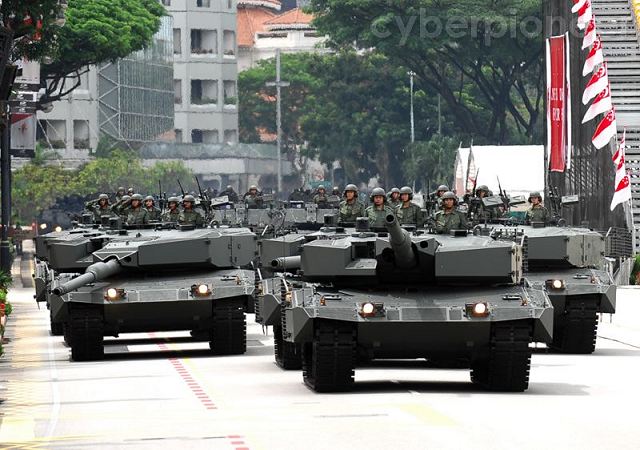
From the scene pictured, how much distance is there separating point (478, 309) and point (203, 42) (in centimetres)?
13529

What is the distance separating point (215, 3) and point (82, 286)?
129144 mm

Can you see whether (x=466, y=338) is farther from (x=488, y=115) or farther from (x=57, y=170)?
(x=488, y=115)

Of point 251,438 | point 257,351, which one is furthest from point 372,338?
point 257,351

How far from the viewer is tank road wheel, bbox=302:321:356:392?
21781mm

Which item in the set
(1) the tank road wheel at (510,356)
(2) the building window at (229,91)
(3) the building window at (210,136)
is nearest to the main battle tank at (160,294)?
(1) the tank road wheel at (510,356)

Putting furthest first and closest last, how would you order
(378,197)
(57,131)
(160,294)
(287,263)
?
1. (57,131)
2. (160,294)
3. (378,197)
4. (287,263)

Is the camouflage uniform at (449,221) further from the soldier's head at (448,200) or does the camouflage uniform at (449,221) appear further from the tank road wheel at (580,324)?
the tank road wheel at (580,324)

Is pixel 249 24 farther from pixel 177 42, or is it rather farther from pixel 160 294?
pixel 160 294

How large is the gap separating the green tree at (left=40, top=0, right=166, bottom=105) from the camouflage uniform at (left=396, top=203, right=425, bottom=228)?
163ft

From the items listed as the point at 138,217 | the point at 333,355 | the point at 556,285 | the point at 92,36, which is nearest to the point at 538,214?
the point at 556,285

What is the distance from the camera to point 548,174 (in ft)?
243

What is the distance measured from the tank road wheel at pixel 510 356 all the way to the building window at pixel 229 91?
130m

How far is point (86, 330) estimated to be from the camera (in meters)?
28.8

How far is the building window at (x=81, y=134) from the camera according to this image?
5192 inches
